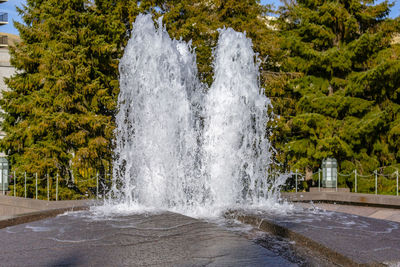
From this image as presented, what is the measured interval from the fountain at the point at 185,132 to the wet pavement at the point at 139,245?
9.29 feet

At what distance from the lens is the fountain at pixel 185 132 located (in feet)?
35.4

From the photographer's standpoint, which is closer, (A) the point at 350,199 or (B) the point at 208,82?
(A) the point at 350,199

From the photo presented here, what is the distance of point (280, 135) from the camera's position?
2070 centimetres

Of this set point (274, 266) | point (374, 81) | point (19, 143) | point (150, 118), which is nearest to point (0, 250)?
point (274, 266)

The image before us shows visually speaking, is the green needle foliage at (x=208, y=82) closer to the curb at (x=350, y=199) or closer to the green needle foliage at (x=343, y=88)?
the green needle foliage at (x=343, y=88)

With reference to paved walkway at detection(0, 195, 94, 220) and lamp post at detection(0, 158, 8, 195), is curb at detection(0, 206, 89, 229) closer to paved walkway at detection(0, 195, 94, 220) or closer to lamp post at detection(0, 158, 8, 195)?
paved walkway at detection(0, 195, 94, 220)

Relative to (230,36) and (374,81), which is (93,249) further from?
(374,81)

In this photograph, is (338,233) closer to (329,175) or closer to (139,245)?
(139,245)

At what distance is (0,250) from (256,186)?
9.65 m

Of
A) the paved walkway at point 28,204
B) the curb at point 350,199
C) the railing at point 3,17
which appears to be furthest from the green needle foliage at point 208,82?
the railing at point 3,17

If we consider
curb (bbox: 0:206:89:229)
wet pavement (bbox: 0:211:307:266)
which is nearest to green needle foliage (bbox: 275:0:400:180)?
curb (bbox: 0:206:89:229)

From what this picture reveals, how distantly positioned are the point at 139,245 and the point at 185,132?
7.68m

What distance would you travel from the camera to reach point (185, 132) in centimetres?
A: 1287

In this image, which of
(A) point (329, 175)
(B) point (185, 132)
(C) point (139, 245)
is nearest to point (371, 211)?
(A) point (329, 175)
